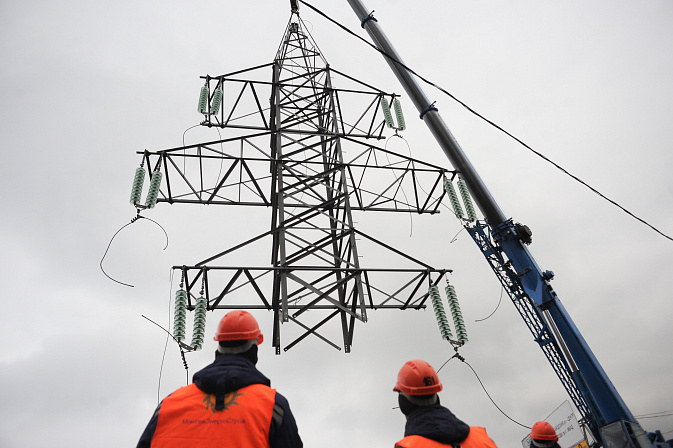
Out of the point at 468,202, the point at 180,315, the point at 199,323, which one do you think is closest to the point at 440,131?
the point at 468,202

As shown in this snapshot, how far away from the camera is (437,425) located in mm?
2689

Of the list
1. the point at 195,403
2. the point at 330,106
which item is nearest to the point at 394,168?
the point at 330,106

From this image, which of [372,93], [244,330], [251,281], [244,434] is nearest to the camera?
[244,434]

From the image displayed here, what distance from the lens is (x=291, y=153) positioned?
1089 cm

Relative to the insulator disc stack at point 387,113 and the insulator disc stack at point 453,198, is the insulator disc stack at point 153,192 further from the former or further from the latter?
the insulator disc stack at point 453,198

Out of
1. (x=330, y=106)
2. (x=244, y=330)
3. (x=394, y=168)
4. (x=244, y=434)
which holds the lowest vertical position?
(x=244, y=434)

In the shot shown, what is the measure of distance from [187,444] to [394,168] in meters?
9.53

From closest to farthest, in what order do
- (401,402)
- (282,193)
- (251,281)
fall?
(401,402) → (251,281) → (282,193)

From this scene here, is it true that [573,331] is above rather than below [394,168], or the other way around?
below

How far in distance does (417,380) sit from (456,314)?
221 inches

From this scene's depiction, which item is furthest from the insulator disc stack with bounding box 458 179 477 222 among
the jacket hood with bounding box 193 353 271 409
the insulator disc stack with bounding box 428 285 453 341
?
the jacket hood with bounding box 193 353 271 409

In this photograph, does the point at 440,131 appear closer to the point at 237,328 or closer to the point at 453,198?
the point at 453,198

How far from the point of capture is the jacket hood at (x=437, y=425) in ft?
8.58

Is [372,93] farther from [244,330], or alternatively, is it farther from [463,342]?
[244,330]
